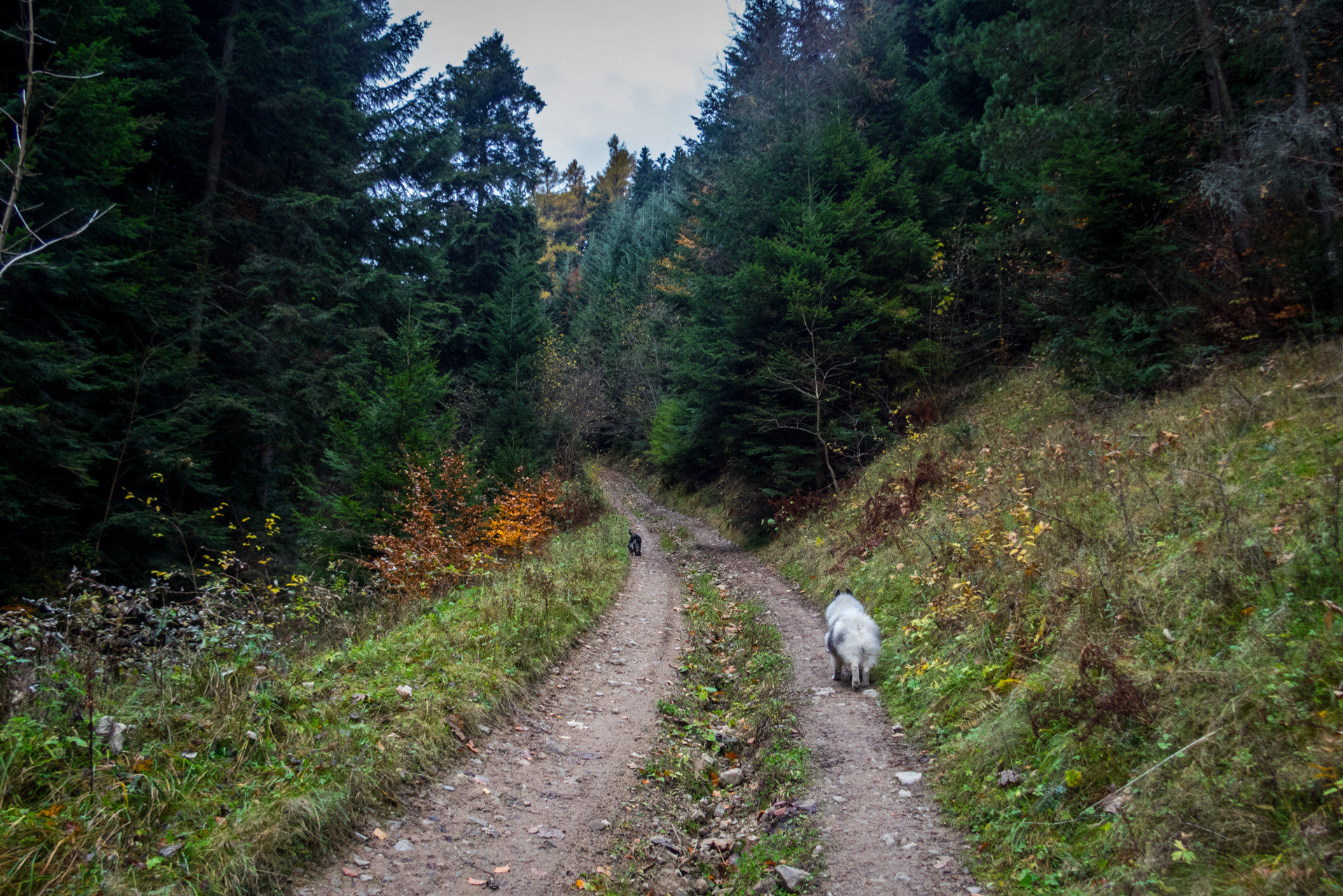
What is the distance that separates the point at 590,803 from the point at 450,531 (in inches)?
322

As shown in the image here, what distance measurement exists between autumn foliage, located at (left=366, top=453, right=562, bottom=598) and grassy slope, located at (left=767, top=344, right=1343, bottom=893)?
22.1ft

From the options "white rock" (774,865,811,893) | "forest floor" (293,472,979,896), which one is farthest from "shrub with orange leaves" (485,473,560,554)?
"white rock" (774,865,811,893)

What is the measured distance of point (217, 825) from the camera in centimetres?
348

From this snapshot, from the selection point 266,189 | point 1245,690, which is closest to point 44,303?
point 266,189

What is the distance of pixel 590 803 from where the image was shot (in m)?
4.76

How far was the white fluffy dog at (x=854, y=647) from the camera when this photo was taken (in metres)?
7.03

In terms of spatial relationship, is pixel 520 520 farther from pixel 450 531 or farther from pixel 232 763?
pixel 232 763

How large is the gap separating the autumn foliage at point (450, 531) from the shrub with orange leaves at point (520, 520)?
0.06 ft

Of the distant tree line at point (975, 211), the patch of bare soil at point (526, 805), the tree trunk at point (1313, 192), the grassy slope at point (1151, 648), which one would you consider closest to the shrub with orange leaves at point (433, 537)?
the patch of bare soil at point (526, 805)

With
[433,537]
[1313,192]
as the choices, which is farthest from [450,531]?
[1313,192]

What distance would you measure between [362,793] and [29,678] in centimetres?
230

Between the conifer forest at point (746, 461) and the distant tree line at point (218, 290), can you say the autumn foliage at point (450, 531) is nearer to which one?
the conifer forest at point (746, 461)

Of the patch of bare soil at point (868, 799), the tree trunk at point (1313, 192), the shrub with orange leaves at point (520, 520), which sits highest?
the tree trunk at point (1313, 192)

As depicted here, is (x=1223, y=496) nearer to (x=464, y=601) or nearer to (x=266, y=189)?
(x=464, y=601)
